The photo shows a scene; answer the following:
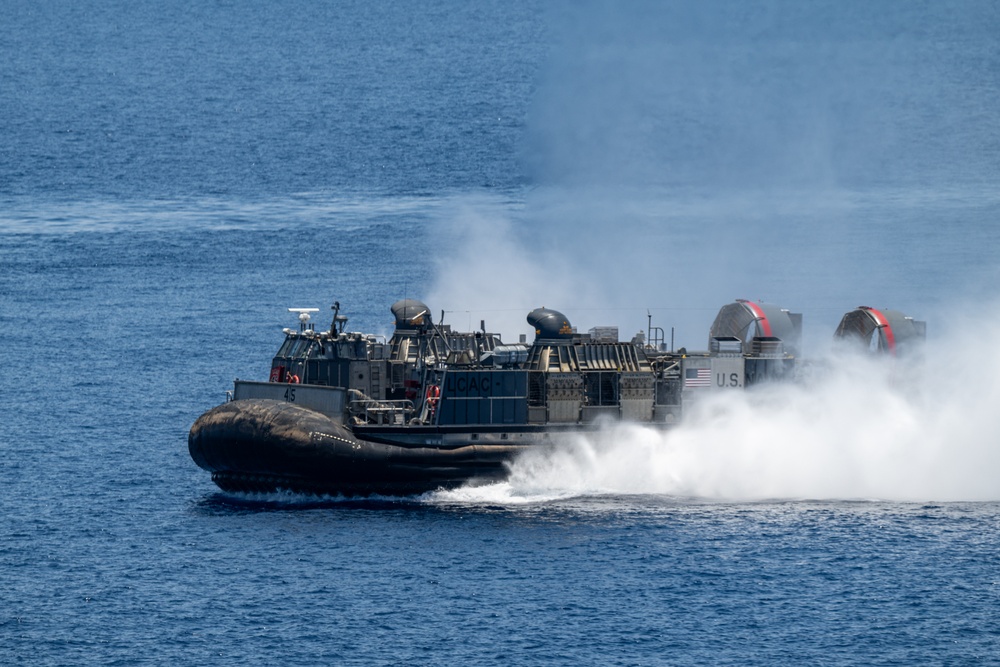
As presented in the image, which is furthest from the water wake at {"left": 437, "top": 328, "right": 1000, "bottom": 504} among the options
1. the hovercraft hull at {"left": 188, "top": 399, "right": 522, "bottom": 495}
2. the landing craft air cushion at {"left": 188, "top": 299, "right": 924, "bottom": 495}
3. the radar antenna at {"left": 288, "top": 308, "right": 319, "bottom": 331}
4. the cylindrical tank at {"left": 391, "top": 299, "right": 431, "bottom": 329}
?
the radar antenna at {"left": 288, "top": 308, "right": 319, "bottom": 331}

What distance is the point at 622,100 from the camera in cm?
10844

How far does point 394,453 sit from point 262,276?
65756 mm

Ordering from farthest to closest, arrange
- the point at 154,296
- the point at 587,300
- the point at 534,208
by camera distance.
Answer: the point at 154,296 < the point at 534,208 < the point at 587,300

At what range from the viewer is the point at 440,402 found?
81188 millimetres

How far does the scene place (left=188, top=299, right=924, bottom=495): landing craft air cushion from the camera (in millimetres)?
79875

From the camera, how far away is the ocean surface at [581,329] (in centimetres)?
6506

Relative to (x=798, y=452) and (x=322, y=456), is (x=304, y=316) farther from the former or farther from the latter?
(x=798, y=452)

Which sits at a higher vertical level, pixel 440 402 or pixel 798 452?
pixel 440 402

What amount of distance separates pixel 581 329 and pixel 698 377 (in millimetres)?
32917

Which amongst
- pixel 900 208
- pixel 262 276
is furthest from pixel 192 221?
pixel 900 208

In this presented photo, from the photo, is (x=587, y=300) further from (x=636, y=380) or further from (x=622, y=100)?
(x=636, y=380)

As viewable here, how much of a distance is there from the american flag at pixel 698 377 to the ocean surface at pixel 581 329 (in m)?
1.95

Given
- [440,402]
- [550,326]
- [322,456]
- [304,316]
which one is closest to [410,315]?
[304,316]

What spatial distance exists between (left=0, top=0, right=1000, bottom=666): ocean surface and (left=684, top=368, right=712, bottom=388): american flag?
1.95 meters
